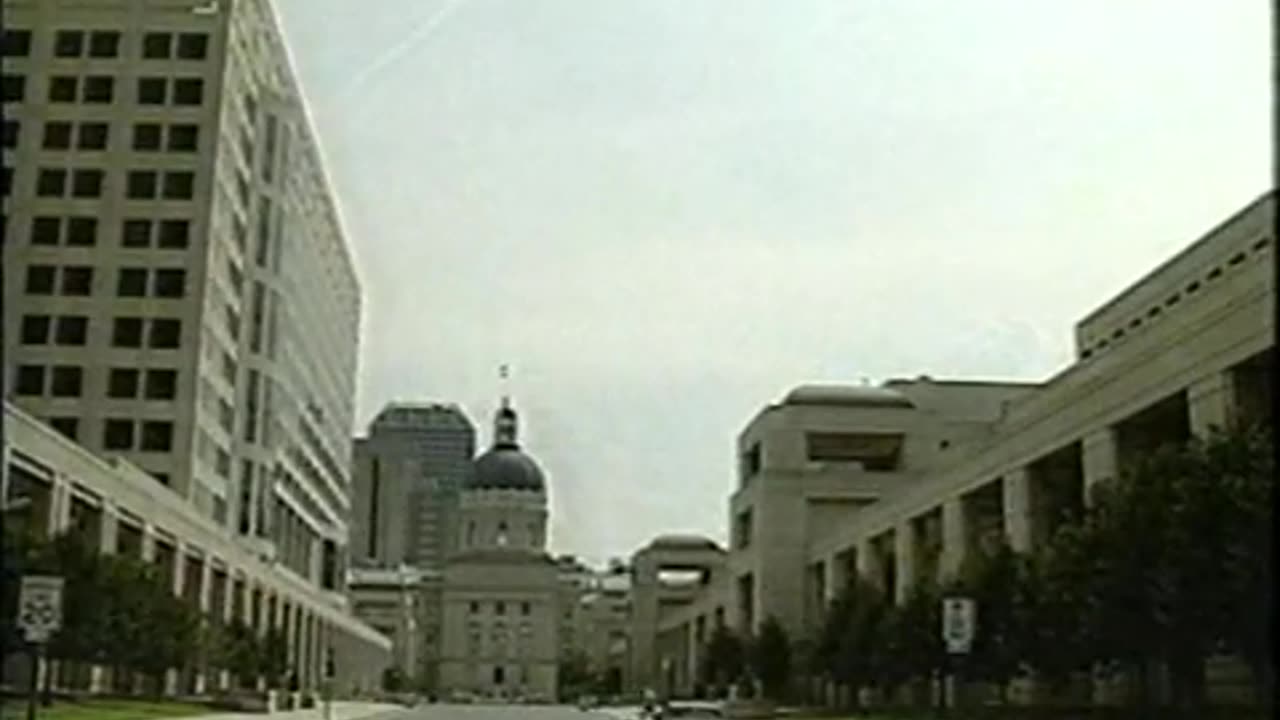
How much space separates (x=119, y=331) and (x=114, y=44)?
14225 mm

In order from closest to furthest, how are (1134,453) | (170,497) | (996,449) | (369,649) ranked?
(1134,453) < (996,449) < (170,497) < (369,649)

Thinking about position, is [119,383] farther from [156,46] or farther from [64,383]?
[156,46]

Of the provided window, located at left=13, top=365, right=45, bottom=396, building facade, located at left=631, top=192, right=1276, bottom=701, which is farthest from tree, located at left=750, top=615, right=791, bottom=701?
window, located at left=13, top=365, right=45, bottom=396

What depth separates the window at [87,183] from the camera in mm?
86188

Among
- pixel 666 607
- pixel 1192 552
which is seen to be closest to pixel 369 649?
pixel 666 607

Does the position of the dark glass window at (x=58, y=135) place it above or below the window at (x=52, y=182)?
above

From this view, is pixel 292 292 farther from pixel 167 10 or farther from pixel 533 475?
pixel 533 475

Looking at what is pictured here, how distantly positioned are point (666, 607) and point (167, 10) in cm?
9088

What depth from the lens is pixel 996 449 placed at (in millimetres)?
60406

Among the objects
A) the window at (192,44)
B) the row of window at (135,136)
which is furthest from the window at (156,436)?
the window at (192,44)

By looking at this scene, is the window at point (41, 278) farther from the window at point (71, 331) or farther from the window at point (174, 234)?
the window at point (174, 234)

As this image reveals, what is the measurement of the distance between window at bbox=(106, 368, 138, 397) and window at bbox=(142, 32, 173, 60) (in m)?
15.6

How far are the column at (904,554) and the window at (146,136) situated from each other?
3933 cm

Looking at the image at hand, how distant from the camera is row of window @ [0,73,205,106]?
86.6m
